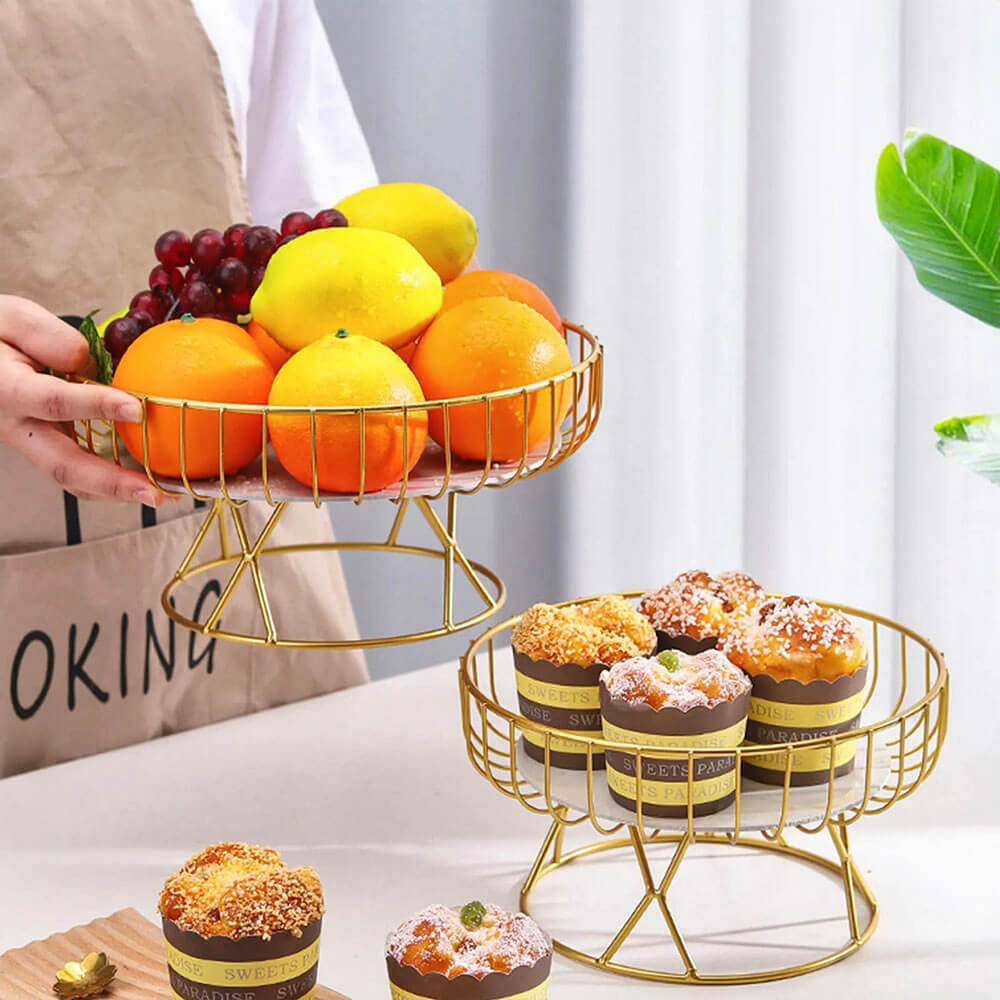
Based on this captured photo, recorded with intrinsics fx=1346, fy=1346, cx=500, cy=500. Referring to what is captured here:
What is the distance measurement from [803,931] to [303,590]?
59 cm

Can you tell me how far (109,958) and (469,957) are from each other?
0.79 ft

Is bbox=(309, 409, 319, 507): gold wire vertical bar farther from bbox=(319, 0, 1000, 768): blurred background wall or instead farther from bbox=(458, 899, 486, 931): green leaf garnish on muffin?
bbox=(319, 0, 1000, 768): blurred background wall

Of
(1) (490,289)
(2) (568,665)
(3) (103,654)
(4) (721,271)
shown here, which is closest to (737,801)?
(2) (568,665)

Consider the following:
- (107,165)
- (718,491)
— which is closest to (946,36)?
(718,491)

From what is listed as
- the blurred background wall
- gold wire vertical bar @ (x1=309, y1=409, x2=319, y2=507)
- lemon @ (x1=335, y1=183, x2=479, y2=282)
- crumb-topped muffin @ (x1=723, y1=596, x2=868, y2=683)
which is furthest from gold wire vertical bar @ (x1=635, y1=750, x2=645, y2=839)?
the blurred background wall

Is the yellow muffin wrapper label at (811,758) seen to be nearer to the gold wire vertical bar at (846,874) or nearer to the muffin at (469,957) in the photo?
the gold wire vertical bar at (846,874)

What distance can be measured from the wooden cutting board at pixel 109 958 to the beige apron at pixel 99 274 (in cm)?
36

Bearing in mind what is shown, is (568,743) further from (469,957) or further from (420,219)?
(420,219)

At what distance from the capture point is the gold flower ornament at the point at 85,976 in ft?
2.33

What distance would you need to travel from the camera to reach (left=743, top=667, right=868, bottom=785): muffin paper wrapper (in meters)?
0.77

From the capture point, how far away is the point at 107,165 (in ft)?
3.59

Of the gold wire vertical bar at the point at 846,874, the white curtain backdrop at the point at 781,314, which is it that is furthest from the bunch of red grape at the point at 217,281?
the white curtain backdrop at the point at 781,314

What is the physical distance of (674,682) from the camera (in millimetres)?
742

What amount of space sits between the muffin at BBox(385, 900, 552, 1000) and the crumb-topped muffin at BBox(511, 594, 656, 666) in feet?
0.59
